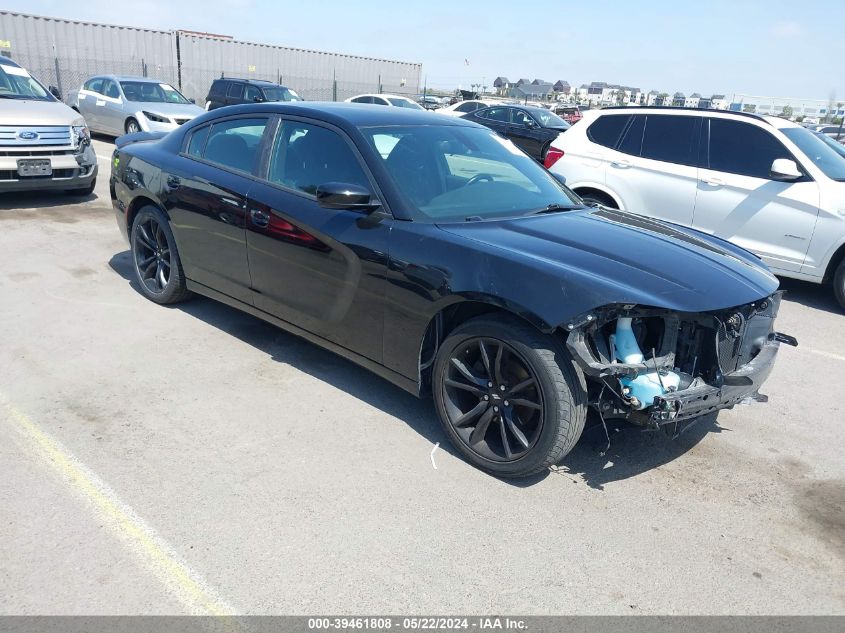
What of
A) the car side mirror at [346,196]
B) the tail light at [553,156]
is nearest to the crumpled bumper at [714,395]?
the car side mirror at [346,196]

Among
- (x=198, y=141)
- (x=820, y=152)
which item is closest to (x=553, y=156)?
(x=820, y=152)

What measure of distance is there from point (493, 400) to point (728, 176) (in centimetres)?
495

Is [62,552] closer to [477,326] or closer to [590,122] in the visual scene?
[477,326]

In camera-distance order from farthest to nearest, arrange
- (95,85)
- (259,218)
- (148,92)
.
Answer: (95,85) < (148,92) < (259,218)

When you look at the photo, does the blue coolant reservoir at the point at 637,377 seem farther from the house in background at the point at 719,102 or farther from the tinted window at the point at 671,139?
the house in background at the point at 719,102

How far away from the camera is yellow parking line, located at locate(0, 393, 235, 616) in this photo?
2.49 m

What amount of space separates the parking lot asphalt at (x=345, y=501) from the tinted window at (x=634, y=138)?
3.64m

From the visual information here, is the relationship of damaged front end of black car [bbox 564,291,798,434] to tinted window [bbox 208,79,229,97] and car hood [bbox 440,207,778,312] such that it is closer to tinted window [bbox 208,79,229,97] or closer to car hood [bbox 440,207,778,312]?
car hood [bbox 440,207,778,312]

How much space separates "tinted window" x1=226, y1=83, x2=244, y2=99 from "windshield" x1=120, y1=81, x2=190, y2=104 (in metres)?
2.65

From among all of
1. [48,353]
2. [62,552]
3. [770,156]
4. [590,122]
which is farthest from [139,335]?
[770,156]

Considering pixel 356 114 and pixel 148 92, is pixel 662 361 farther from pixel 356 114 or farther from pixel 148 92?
pixel 148 92

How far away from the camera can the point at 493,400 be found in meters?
3.31

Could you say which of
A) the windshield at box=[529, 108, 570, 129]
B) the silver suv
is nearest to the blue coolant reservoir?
the silver suv

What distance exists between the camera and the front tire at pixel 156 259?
5145mm
